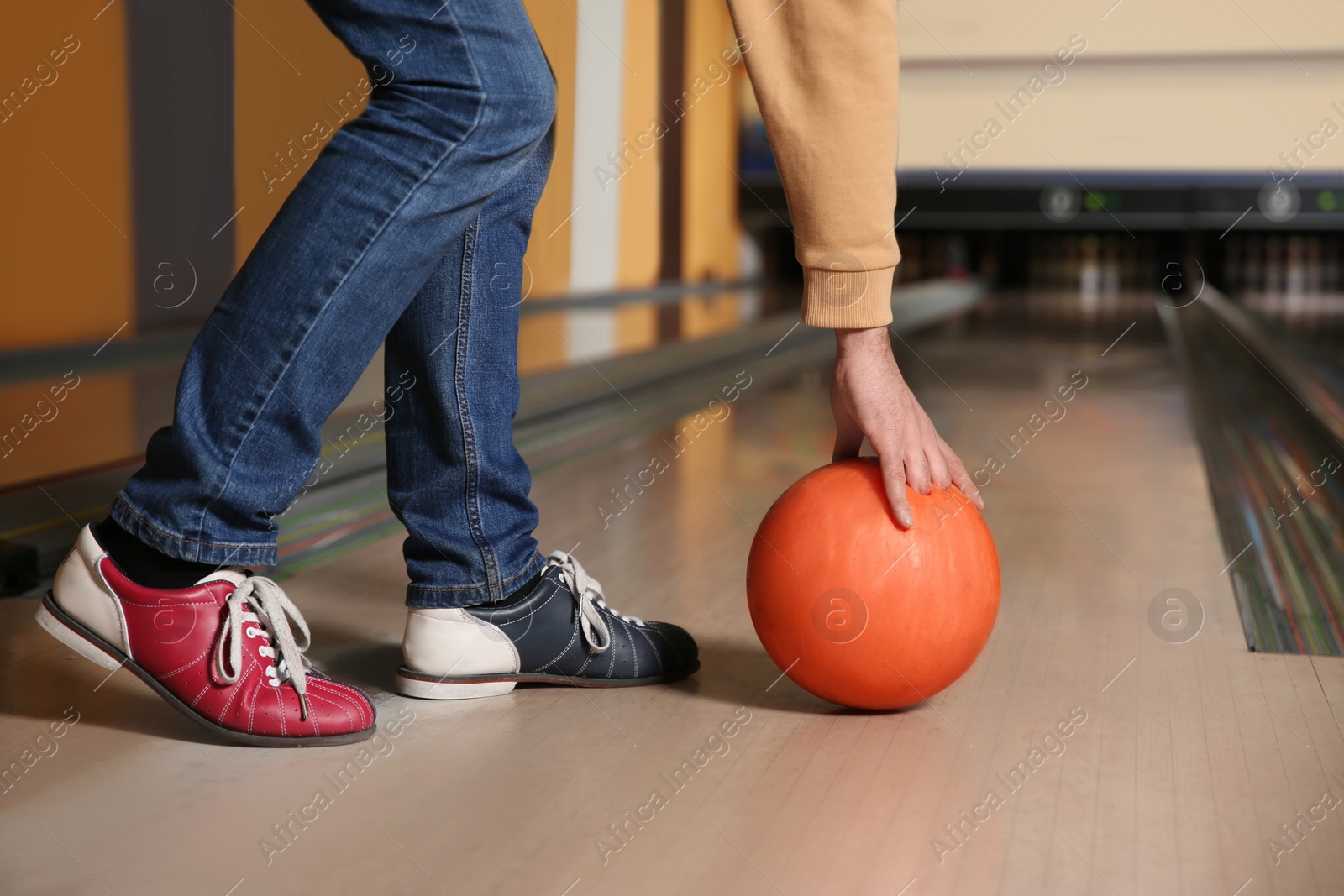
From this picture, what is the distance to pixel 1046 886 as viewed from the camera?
685 millimetres

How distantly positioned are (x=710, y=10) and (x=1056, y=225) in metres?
2.80

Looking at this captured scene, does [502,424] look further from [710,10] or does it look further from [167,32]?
[710,10]

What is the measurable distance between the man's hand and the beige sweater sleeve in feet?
0.07

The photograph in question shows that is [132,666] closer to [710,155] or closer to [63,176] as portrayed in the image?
[63,176]

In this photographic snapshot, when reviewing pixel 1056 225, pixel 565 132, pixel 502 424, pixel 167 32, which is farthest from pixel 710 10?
pixel 502 424

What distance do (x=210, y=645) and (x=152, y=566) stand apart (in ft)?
0.22

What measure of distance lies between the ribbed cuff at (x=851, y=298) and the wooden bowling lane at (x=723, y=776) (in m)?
0.31

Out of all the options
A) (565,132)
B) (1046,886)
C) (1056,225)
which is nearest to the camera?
(1046,886)

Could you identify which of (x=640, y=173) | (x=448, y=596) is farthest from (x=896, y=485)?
(x=640, y=173)

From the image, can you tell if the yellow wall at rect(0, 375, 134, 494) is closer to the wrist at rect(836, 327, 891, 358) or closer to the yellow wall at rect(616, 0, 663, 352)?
the wrist at rect(836, 327, 891, 358)

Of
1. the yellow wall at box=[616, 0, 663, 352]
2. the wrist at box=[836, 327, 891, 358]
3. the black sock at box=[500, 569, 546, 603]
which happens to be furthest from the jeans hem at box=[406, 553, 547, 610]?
the yellow wall at box=[616, 0, 663, 352]

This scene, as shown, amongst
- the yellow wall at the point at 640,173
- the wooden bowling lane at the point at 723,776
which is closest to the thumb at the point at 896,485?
the wooden bowling lane at the point at 723,776

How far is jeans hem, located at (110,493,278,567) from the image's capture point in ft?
2.74

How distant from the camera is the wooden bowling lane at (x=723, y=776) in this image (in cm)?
70
